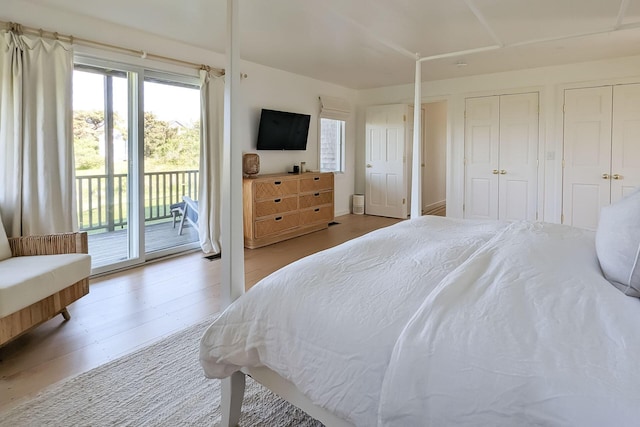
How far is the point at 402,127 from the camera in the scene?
6.79 meters

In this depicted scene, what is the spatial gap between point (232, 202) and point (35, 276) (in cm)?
157

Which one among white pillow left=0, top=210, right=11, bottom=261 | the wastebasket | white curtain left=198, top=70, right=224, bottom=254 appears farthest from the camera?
the wastebasket

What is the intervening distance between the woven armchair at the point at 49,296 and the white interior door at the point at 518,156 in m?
5.58

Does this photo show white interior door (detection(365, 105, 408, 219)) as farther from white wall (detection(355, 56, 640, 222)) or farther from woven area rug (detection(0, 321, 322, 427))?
woven area rug (detection(0, 321, 322, 427))

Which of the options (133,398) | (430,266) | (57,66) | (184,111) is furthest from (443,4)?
(133,398)

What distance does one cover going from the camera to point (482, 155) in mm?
6090

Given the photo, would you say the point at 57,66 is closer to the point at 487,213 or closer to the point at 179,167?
the point at 179,167

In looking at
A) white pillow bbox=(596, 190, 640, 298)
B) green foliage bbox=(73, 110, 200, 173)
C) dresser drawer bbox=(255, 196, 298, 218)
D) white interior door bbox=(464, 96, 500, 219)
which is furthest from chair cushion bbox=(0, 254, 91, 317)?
white interior door bbox=(464, 96, 500, 219)

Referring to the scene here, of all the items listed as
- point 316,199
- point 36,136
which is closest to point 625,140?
point 316,199

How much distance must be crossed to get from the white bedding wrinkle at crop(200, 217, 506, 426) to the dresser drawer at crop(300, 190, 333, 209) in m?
3.91

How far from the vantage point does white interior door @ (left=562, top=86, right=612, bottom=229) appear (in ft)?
→ 16.8

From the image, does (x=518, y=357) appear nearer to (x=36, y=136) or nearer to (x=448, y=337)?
(x=448, y=337)

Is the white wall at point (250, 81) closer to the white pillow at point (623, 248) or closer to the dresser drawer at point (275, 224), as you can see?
the dresser drawer at point (275, 224)

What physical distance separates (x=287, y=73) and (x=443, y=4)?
3010 millimetres
